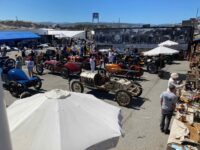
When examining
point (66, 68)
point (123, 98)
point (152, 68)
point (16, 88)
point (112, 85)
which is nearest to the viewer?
point (123, 98)

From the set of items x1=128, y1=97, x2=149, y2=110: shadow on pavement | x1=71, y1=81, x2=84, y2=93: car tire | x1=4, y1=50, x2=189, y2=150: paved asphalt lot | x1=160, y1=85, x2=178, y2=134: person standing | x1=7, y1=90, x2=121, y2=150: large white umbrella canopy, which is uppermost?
x1=7, y1=90, x2=121, y2=150: large white umbrella canopy

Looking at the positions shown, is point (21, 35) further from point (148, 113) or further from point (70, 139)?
point (70, 139)

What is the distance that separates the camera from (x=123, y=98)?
34.6 ft

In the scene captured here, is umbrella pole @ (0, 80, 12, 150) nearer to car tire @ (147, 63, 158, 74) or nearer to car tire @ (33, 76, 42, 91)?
car tire @ (33, 76, 42, 91)

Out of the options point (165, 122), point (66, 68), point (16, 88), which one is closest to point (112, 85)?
point (165, 122)

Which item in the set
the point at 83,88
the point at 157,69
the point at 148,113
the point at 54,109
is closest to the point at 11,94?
the point at 83,88

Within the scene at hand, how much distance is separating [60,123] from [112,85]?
755 centimetres

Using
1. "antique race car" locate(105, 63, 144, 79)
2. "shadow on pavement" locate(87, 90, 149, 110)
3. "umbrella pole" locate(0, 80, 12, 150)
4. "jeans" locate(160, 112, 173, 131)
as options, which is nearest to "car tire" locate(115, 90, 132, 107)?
"shadow on pavement" locate(87, 90, 149, 110)

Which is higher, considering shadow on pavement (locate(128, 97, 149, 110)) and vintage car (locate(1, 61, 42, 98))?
vintage car (locate(1, 61, 42, 98))

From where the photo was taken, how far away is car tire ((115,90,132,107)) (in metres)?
10.5

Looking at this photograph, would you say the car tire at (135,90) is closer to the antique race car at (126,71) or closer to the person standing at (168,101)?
the antique race car at (126,71)

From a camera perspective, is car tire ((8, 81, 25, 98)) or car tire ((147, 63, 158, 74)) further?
car tire ((147, 63, 158, 74))

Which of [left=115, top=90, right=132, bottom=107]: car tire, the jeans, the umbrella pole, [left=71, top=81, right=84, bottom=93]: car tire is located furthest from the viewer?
[left=71, top=81, right=84, bottom=93]: car tire

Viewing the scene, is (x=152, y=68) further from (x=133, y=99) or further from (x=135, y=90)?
(x=133, y=99)
